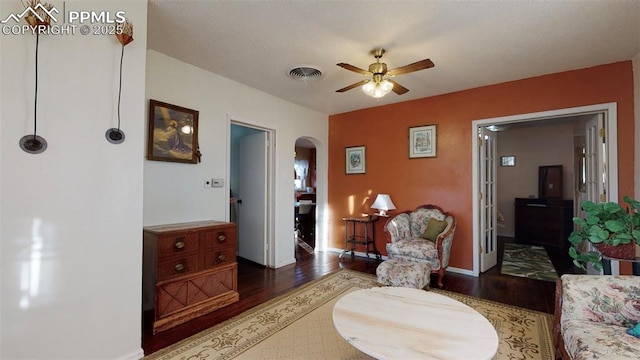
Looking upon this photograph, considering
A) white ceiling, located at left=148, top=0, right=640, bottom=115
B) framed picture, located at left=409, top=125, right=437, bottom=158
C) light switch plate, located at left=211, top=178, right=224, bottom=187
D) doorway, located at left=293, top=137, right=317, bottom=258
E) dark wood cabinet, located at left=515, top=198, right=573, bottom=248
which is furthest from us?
doorway, located at left=293, top=137, right=317, bottom=258

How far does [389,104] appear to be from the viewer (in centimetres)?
452

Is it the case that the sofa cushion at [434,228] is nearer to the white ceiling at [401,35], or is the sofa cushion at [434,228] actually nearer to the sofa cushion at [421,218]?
the sofa cushion at [421,218]

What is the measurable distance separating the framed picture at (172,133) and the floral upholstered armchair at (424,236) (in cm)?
274

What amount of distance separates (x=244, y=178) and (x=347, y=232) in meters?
2.06

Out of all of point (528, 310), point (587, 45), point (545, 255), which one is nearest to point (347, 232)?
point (528, 310)

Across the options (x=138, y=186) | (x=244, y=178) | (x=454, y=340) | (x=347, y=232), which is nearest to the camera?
(x=454, y=340)

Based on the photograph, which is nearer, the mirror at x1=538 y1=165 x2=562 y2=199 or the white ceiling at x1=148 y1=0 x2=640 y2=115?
the white ceiling at x1=148 y1=0 x2=640 y2=115

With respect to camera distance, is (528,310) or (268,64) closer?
(528,310)

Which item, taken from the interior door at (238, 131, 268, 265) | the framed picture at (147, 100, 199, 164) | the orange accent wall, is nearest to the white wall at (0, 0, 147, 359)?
the framed picture at (147, 100, 199, 164)

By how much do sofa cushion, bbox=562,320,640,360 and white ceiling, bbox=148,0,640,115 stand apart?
2.18 m

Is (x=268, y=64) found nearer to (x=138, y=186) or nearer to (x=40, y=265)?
(x=138, y=186)

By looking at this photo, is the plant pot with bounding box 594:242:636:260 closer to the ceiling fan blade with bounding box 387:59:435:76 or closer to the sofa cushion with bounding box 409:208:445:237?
the ceiling fan blade with bounding box 387:59:435:76

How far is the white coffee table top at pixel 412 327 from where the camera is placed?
1.34m

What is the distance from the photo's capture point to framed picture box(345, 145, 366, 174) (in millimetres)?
4832
